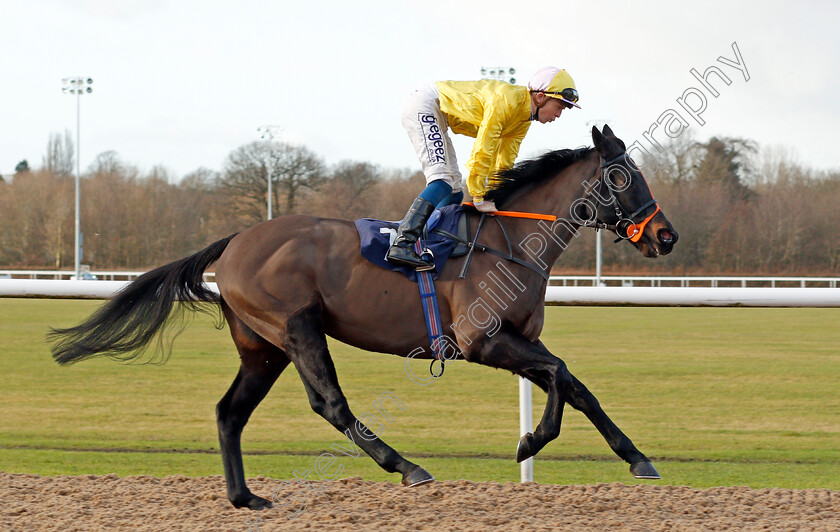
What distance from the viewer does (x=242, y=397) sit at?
374cm

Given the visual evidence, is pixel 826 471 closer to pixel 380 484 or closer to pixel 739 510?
A: pixel 739 510

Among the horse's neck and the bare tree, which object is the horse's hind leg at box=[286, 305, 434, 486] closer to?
the horse's neck

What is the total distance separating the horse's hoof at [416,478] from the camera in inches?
127

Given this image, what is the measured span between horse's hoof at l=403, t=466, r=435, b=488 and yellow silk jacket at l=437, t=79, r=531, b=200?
1.16 m

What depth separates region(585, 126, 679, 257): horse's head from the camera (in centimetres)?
343

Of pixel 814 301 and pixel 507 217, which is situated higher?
pixel 507 217

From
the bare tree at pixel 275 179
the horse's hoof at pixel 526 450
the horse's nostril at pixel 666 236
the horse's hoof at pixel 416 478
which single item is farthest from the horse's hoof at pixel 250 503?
the bare tree at pixel 275 179

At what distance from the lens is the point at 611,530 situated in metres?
3.21

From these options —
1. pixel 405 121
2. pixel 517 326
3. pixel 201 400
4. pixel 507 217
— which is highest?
pixel 405 121

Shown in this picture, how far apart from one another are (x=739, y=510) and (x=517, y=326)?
3.91 ft

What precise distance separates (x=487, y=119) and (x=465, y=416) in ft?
11.7

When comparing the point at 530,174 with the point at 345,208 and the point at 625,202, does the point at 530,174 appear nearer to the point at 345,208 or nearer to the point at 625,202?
the point at 625,202

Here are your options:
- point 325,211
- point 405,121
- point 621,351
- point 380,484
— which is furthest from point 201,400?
point 325,211

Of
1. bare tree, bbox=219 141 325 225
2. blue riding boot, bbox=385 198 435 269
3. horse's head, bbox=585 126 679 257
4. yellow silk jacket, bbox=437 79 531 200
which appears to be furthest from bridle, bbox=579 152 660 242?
bare tree, bbox=219 141 325 225
